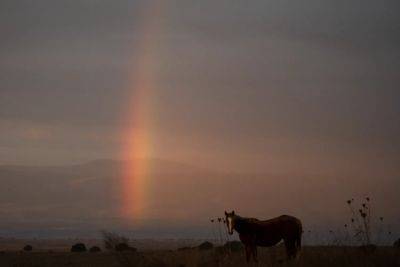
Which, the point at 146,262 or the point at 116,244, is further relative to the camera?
the point at 116,244

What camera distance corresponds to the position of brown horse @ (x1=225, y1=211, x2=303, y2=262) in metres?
23.5

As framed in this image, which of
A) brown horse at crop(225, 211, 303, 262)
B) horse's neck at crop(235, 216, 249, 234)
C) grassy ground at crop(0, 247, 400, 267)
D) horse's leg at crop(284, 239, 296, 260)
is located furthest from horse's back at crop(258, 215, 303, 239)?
grassy ground at crop(0, 247, 400, 267)

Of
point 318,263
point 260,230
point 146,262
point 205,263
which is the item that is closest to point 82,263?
point 146,262

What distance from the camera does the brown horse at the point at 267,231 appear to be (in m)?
A: 23.5

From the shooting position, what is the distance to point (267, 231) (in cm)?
2366

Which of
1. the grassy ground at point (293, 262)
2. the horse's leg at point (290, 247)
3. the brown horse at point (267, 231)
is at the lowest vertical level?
the grassy ground at point (293, 262)

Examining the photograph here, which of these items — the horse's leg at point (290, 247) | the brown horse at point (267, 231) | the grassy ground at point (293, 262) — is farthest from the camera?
the horse's leg at point (290, 247)

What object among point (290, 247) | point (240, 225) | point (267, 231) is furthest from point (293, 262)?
point (240, 225)

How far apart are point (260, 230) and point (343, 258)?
3296 millimetres

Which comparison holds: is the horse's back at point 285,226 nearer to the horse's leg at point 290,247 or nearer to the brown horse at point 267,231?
the brown horse at point 267,231

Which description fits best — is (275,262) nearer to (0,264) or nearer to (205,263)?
(205,263)

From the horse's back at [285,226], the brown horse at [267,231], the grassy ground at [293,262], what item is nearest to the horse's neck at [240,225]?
the brown horse at [267,231]

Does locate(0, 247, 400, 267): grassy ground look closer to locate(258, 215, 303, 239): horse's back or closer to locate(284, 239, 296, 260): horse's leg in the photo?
locate(284, 239, 296, 260): horse's leg

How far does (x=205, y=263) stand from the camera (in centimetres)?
2386
